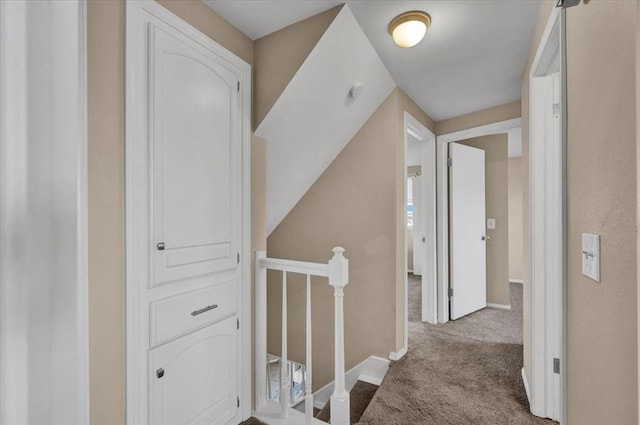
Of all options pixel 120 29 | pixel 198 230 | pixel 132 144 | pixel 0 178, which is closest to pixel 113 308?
pixel 198 230

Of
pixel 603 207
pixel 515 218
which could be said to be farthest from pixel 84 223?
pixel 515 218

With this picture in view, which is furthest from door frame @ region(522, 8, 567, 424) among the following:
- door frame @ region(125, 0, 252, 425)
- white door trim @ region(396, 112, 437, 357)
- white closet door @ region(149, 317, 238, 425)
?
door frame @ region(125, 0, 252, 425)

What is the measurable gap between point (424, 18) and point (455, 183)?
2.00m

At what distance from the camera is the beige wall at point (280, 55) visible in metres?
1.71

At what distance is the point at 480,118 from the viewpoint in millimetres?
2996

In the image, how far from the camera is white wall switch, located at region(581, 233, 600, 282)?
33.3 inches

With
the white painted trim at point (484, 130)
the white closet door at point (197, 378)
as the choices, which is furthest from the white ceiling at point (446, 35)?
the white closet door at point (197, 378)

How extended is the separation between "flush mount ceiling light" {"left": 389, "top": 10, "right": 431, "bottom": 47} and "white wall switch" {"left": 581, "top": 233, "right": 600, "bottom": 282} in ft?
4.22

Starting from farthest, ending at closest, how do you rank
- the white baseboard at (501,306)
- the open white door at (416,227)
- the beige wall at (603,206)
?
1. the open white door at (416,227)
2. the white baseboard at (501,306)
3. the beige wall at (603,206)

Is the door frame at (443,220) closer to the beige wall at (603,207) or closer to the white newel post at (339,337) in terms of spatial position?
the white newel post at (339,337)

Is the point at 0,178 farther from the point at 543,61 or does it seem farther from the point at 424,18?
the point at 543,61

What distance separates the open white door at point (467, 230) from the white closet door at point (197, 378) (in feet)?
7.95

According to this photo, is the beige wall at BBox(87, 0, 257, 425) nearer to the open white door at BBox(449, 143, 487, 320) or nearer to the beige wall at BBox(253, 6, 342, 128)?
the beige wall at BBox(253, 6, 342, 128)

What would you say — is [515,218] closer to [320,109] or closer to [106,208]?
[320,109]
